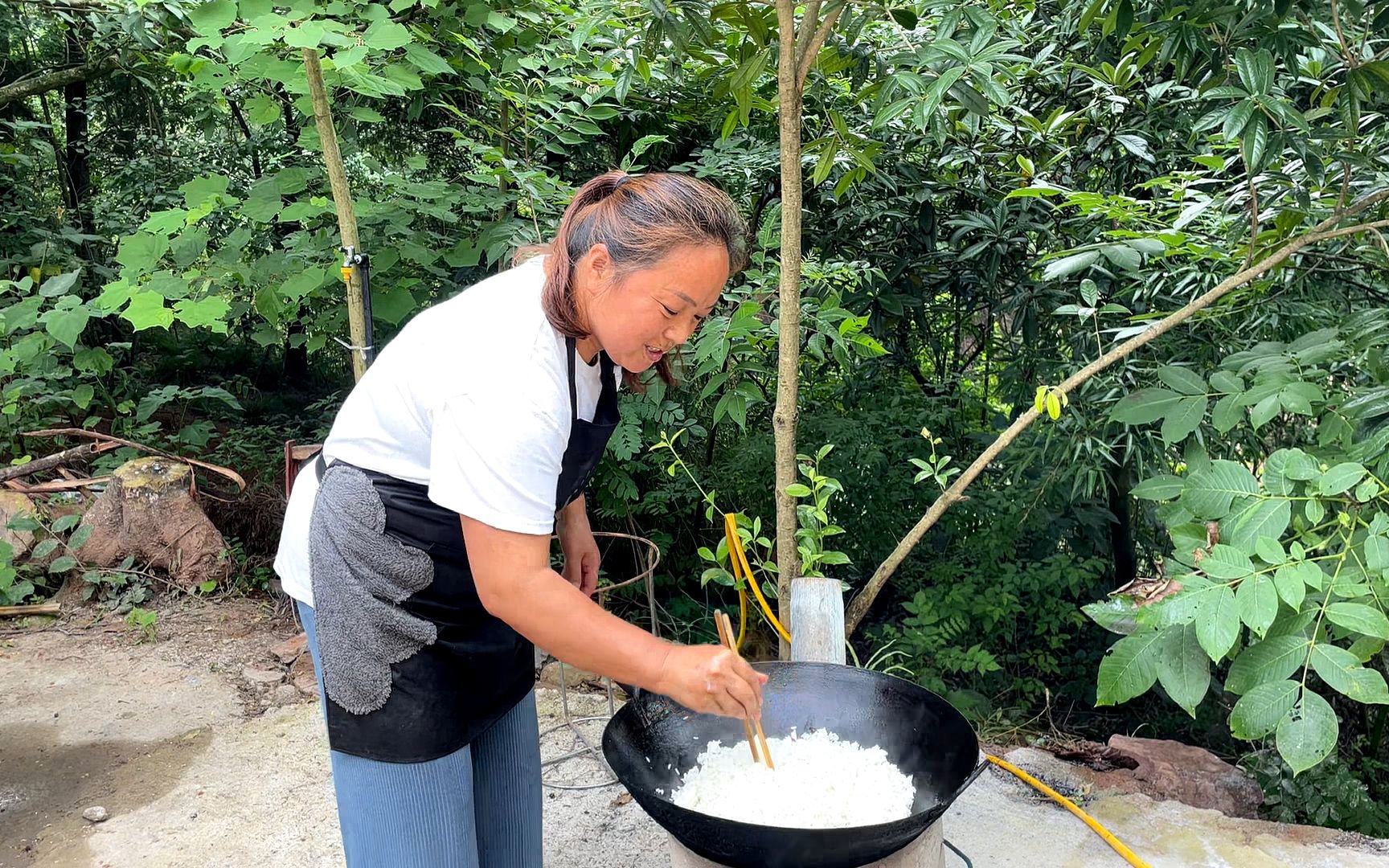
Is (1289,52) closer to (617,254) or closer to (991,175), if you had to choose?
(991,175)

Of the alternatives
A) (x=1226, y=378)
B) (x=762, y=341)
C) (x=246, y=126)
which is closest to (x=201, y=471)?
(x=246, y=126)

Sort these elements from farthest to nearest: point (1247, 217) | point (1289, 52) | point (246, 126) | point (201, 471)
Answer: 1. point (246, 126)
2. point (201, 471)
3. point (1247, 217)
4. point (1289, 52)

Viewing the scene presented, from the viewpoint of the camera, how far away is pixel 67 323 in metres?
3.40

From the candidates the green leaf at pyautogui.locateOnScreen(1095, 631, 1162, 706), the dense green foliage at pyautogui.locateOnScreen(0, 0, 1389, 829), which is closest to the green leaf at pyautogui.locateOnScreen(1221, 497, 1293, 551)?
the dense green foliage at pyautogui.locateOnScreen(0, 0, 1389, 829)

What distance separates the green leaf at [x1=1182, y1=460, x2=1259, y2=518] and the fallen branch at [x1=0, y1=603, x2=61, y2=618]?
13.5 feet

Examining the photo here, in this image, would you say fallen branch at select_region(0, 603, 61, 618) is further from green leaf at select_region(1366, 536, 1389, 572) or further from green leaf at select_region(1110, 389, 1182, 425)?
green leaf at select_region(1366, 536, 1389, 572)

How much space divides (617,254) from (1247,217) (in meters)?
1.75

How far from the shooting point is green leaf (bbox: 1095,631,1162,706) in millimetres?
1742

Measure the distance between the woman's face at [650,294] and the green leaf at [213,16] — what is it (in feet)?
5.43

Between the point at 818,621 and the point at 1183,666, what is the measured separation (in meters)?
0.69

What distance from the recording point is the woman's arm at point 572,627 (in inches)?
45.5

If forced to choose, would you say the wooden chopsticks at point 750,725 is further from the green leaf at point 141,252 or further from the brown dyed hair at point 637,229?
the green leaf at point 141,252

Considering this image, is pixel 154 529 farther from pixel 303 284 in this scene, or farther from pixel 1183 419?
pixel 1183 419

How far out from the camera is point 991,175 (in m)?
3.02
